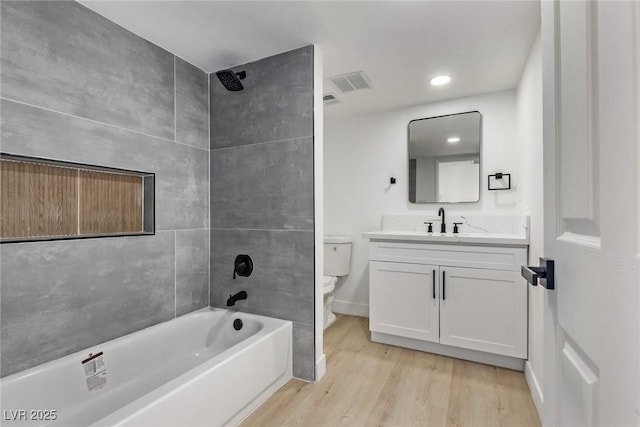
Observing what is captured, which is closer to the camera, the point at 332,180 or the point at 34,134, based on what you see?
the point at 34,134

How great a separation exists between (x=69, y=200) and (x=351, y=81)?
212cm

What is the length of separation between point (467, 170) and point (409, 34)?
1.46m

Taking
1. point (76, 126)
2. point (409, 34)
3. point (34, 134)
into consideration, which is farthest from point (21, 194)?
point (409, 34)

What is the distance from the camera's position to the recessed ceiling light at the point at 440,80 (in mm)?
2461

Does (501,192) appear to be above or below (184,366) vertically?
above

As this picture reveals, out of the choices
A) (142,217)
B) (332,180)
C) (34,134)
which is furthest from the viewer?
(332,180)

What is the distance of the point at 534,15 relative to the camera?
5.50 feet

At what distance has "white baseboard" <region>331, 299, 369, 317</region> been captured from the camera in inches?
131

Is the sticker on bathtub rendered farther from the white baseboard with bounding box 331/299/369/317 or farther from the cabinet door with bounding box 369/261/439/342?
the white baseboard with bounding box 331/299/369/317

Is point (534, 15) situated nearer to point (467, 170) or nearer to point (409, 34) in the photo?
point (409, 34)

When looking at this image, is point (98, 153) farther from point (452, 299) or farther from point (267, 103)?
point (452, 299)

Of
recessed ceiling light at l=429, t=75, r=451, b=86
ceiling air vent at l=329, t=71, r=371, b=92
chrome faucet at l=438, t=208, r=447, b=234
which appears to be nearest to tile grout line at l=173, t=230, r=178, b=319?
ceiling air vent at l=329, t=71, r=371, b=92

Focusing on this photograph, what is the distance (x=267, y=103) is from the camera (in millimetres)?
2178

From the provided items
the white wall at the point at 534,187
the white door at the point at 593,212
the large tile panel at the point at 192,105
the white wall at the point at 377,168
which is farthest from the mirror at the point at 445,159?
the white door at the point at 593,212
